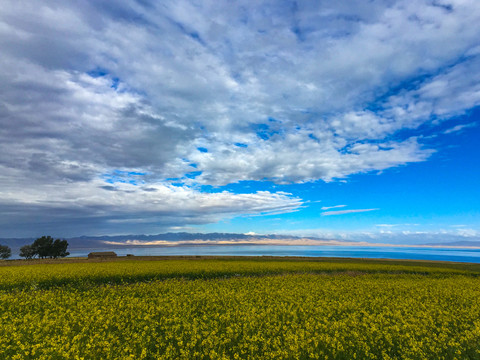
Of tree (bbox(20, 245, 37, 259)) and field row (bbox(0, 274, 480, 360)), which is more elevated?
field row (bbox(0, 274, 480, 360))

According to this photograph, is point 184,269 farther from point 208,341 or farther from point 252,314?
point 208,341

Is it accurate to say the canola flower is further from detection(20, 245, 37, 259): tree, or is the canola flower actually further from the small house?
detection(20, 245, 37, 259): tree

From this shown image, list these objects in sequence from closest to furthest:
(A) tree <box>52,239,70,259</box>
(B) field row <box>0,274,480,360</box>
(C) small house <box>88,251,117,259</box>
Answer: (B) field row <box>0,274,480,360</box>, (C) small house <box>88,251,117,259</box>, (A) tree <box>52,239,70,259</box>

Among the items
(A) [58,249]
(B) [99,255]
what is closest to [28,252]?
(A) [58,249]

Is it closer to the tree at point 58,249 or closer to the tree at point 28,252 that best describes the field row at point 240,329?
the tree at point 58,249

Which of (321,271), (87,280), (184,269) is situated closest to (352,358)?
(87,280)

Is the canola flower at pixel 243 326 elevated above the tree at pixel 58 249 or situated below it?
above

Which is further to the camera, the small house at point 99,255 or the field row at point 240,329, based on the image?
the small house at point 99,255

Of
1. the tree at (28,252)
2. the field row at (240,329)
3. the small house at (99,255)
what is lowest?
the tree at (28,252)

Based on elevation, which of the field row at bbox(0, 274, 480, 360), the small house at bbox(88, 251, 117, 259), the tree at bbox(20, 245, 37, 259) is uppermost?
the field row at bbox(0, 274, 480, 360)

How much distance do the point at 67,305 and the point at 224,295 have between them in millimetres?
8738

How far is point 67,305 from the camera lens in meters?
14.1

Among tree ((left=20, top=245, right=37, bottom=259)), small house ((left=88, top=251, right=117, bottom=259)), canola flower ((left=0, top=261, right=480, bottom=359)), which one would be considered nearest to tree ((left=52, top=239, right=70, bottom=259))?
tree ((left=20, top=245, right=37, bottom=259))

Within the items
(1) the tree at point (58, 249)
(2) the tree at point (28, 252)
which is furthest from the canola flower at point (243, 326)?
(2) the tree at point (28, 252)
